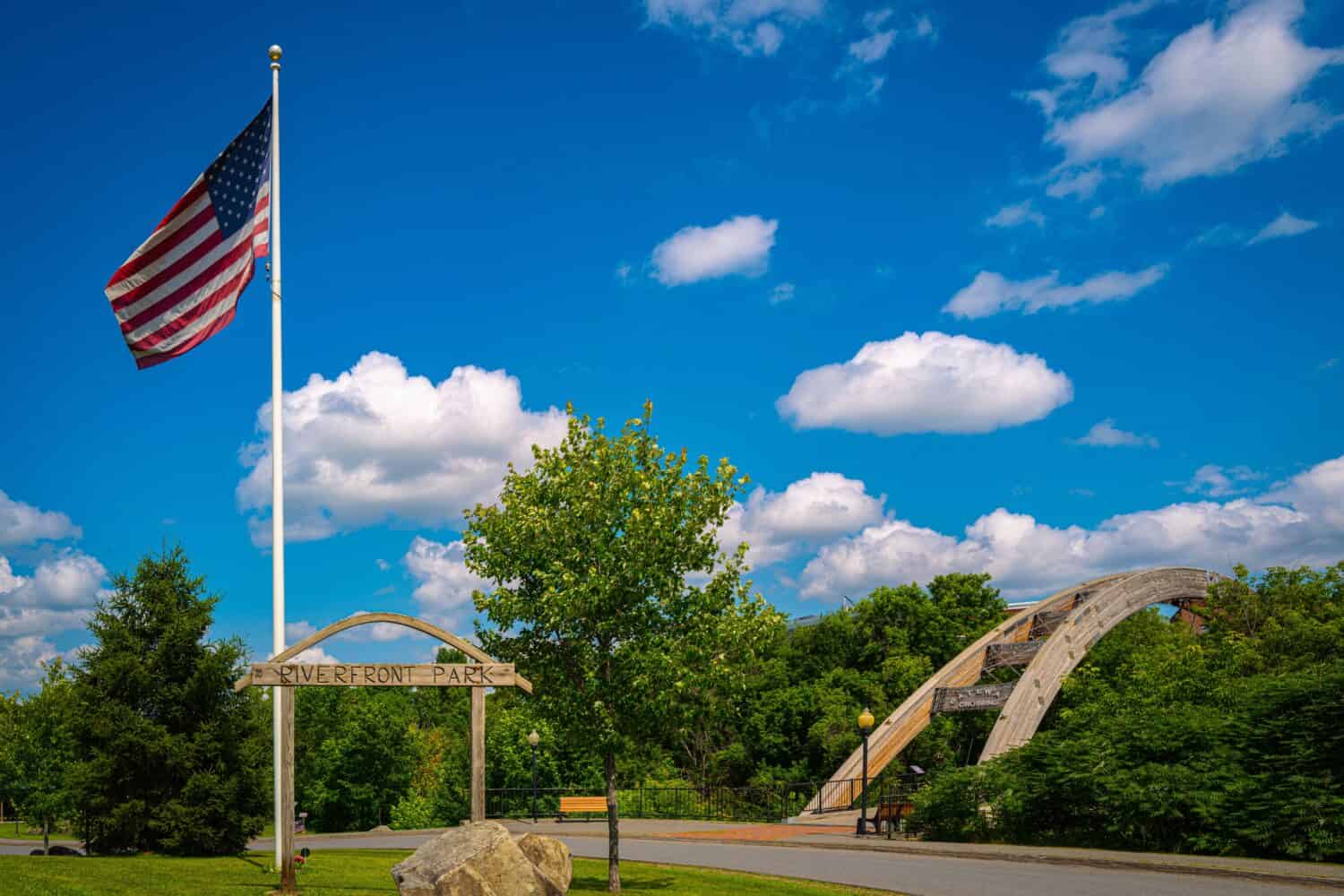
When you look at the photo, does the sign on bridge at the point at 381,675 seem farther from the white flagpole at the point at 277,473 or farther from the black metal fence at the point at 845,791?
the black metal fence at the point at 845,791

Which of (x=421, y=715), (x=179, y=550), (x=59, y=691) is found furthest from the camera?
(x=421, y=715)

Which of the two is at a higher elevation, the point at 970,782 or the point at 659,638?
the point at 659,638

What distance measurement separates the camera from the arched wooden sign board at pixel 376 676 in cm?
1401

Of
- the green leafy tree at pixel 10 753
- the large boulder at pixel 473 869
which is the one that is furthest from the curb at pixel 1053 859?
→ the green leafy tree at pixel 10 753

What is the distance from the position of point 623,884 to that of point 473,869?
7.41 meters

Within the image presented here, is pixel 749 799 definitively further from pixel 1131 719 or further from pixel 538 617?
Result: pixel 538 617

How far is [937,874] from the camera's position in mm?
19172

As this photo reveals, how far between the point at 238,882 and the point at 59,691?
55.5 feet

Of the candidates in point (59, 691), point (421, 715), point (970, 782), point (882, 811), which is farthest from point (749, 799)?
point (421, 715)

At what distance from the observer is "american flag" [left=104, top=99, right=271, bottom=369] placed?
1580 centimetres

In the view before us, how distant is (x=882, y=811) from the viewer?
29.4m

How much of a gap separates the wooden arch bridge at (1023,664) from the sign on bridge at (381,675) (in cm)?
2130

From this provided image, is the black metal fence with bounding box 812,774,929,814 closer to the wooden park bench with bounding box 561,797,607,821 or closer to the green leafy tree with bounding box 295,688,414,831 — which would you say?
the wooden park bench with bounding box 561,797,607,821

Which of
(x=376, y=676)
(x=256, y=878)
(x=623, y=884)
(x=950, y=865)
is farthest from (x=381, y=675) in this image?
(x=950, y=865)
